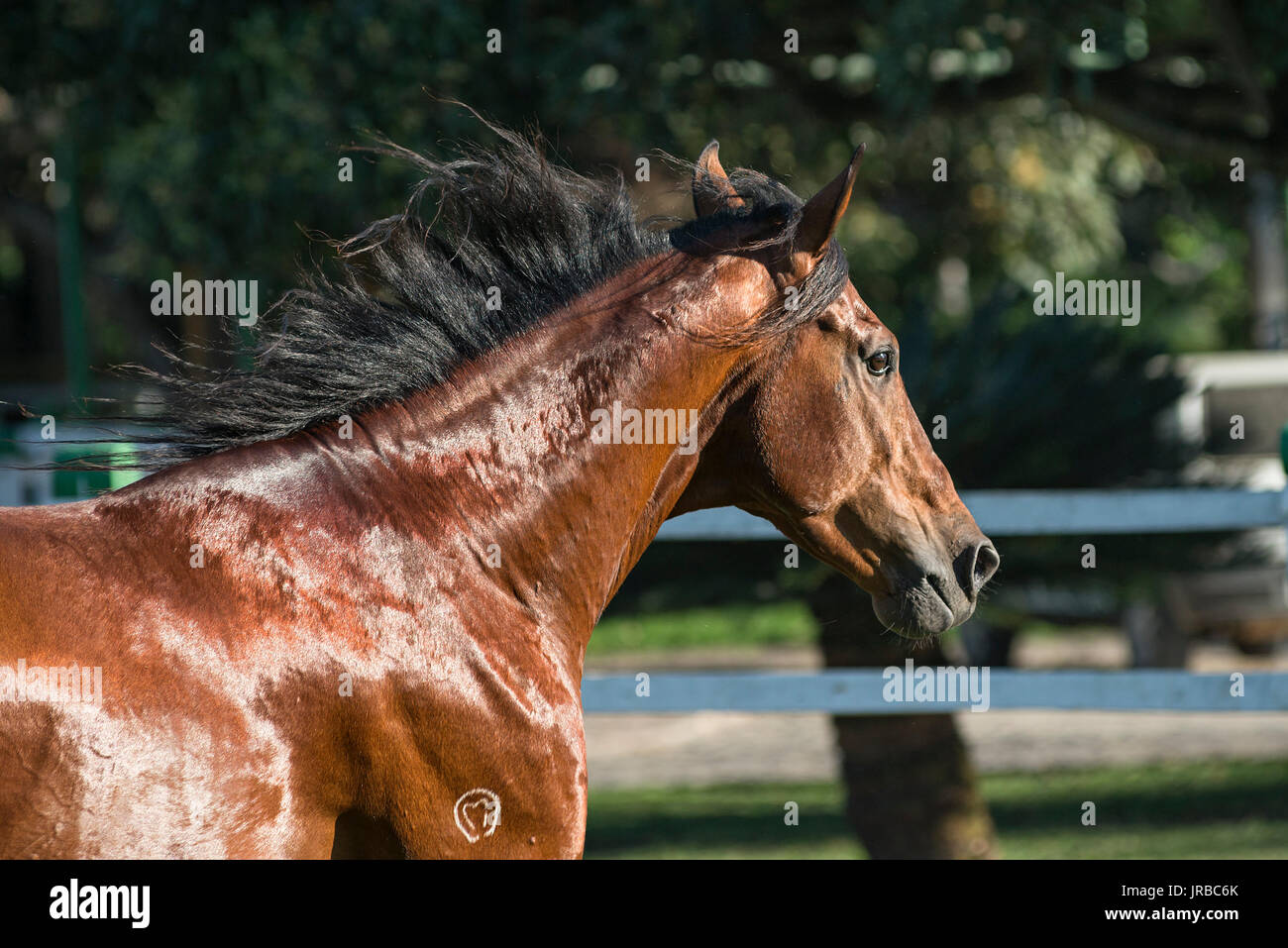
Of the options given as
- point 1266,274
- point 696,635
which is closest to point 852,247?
point 696,635

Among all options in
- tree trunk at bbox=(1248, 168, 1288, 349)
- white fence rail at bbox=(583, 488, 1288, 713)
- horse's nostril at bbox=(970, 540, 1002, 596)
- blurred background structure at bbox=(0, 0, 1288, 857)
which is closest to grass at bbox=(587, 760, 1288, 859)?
blurred background structure at bbox=(0, 0, 1288, 857)

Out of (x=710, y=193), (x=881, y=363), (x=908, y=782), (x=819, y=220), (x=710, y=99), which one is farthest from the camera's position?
(x=710, y=99)

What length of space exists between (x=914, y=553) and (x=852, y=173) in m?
0.85

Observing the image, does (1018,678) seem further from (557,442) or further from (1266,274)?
(1266,274)

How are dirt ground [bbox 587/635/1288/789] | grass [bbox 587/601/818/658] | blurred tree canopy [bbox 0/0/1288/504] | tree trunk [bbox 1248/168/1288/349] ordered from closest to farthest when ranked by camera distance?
blurred tree canopy [bbox 0/0/1288/504] < dirt ground [bbox 587/635/1288/789] < grass [bbox 587/601/818/658] < tree trunk [bbox 1248/168/1288/349]

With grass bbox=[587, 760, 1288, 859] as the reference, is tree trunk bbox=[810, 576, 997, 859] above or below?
above

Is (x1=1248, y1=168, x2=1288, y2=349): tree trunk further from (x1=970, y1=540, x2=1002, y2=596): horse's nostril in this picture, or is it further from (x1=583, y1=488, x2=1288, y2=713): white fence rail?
(x1=970, y1=540, x2=1002, y2=596): horse's nostril

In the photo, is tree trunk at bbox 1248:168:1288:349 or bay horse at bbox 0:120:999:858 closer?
bay horse at bbox 0:120:999:858

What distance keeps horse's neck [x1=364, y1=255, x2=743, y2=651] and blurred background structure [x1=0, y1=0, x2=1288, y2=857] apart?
773mm

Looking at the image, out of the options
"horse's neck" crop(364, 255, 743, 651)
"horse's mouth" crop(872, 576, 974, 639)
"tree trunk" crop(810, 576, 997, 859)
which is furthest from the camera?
"tree trunk" crop(810, 576, 997, 859)

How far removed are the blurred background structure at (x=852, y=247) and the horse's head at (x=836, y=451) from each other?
0.54 meters

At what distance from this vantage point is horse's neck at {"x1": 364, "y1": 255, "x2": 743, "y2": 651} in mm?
2562

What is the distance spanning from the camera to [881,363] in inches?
109

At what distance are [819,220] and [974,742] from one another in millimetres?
6382
